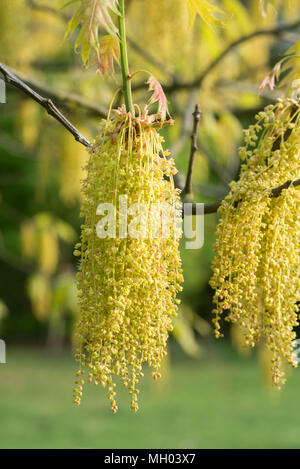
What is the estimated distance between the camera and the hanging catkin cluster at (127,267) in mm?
1233

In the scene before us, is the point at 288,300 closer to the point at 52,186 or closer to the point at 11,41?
the point at 11,41

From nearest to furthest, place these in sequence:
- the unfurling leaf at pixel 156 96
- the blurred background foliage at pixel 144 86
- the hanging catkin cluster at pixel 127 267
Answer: the hanging catkin cluster at pixel 127 267 → the unfurling leaf at pixel 156 96 → the blurred background foliage at pixel 144 86

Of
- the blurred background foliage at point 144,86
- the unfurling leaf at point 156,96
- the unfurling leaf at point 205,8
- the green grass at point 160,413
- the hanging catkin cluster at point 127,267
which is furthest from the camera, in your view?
the green grass at point 160,413

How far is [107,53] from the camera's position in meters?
1.43

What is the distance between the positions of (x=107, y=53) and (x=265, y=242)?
0.60 metres

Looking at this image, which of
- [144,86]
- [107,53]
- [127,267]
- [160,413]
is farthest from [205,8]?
[160,413]

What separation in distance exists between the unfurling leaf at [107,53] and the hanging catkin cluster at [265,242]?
14.8 inches

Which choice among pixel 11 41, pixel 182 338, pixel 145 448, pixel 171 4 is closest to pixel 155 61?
pixel 171 4

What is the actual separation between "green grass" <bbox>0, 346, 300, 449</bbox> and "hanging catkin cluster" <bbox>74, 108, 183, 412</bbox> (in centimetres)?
710

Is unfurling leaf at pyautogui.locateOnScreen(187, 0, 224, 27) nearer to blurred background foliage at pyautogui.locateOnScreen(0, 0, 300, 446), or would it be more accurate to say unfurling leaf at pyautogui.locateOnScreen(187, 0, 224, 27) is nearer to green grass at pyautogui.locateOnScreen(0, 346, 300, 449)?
blurred background foliage at pyautogui.locateOnScreen(0, 0, 300, 446)

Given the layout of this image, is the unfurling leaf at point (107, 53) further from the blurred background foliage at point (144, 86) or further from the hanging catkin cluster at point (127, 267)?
the hanging catkin cluster at point (127, 267)

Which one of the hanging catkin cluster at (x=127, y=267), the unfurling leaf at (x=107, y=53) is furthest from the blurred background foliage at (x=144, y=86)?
the hanging catkin cluster at (x=127, y=267)

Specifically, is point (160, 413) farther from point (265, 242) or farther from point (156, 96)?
point (156, 96)

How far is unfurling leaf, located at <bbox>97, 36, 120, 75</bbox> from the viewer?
1425mm
